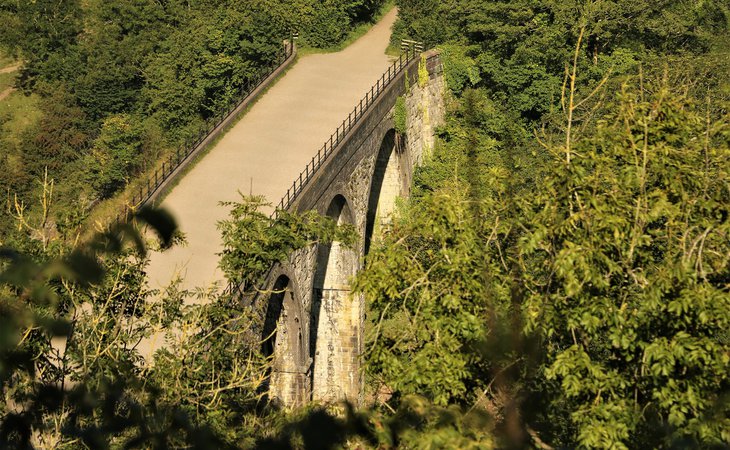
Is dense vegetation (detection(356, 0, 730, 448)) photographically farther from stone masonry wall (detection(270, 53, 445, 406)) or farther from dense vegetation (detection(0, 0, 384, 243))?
dense vegetation (detection(0, 0, 384, 243))

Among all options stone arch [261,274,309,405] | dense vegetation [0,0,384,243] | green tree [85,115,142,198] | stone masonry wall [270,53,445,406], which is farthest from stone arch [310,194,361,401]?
green tree [85,115,142,198]

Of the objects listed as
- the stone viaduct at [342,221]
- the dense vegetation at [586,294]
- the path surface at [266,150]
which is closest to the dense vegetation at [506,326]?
the dense vegetation at [586,294]

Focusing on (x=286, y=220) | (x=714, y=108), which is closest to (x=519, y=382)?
(x=286, y=220)

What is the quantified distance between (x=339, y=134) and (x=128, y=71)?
50.1 feet

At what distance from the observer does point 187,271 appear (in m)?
24.3

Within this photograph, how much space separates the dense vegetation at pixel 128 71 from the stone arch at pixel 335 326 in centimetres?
1006

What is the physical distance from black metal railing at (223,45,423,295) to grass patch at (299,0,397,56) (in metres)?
3.16

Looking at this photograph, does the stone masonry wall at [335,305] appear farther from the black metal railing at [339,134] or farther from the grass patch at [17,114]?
the grass patch at [17,114]

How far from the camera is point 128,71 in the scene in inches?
1674

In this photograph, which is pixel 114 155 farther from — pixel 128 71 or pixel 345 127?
pixel 345 127

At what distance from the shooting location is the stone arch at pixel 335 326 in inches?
1236

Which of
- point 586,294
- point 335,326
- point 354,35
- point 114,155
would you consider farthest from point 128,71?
point 586,294

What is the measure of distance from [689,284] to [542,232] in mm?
2063

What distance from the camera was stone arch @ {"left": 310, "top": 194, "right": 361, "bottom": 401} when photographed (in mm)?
31391
